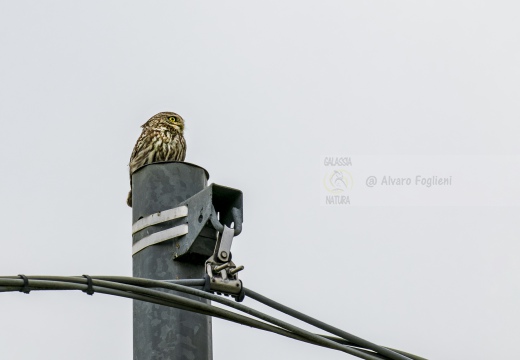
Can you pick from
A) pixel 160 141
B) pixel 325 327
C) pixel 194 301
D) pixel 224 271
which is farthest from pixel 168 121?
pixel 194 301

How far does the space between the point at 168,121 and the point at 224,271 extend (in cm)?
765

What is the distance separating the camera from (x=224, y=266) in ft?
19.3

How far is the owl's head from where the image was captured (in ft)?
43.6

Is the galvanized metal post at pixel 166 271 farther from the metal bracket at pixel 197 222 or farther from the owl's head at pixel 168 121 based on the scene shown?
the owl's head at pixel 168 121

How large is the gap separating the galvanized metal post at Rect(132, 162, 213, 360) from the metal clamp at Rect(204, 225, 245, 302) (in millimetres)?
191

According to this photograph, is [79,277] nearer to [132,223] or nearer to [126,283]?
[126,283]

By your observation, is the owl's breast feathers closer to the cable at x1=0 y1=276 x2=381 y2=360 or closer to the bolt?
the bolt

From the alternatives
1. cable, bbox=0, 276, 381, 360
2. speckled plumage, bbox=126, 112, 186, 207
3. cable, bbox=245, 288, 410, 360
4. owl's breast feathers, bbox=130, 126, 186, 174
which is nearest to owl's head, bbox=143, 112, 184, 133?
speckled plumage, bbox=126, 112, 186, 207

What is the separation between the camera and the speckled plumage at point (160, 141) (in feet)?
40.6

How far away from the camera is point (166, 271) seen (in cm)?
605

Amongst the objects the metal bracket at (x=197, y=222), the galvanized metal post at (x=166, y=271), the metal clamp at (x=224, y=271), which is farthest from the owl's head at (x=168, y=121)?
the metal clamp at (x=224, y=271)

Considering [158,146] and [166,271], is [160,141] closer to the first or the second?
[158,146]

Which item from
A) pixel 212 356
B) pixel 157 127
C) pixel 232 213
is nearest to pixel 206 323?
pixel 212 356

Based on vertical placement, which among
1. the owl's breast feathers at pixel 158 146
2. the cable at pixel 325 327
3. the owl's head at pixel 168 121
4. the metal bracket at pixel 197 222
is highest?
the owl's head at pixel 168 121
